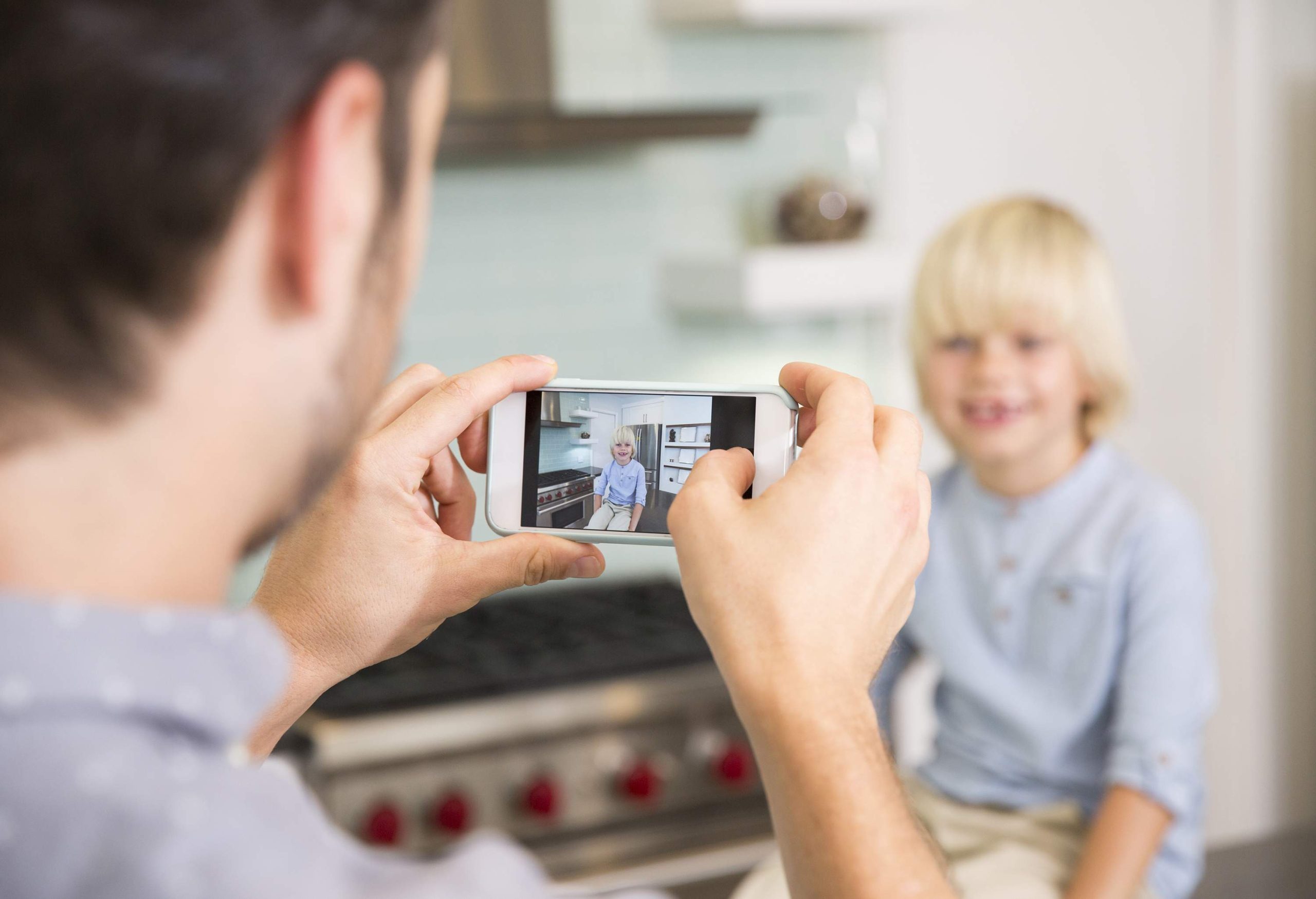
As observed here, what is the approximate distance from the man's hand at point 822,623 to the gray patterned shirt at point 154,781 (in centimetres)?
19

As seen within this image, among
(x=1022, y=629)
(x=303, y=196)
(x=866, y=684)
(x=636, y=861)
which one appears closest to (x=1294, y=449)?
(x=1022, y=629)

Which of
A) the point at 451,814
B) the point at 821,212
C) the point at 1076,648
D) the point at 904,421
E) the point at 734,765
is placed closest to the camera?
the point at 904,421

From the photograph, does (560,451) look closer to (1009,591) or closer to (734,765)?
(1009,591)

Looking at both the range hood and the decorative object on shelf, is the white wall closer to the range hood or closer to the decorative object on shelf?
the decorative object on shelf

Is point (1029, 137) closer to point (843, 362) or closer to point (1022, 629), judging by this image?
point (843, 362)

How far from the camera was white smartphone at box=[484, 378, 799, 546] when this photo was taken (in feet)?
2.70

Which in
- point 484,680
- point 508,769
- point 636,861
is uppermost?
point 484,680

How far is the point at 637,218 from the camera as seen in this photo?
233 cm

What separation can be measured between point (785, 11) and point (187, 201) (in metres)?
1.84

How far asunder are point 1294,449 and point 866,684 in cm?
240

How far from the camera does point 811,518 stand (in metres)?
0.64

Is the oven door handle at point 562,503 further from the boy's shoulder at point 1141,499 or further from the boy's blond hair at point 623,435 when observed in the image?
the boy's shoulder at point 1141,499

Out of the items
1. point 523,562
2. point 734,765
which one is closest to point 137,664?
point 523,562

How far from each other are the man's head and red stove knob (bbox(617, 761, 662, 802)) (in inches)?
55.2
